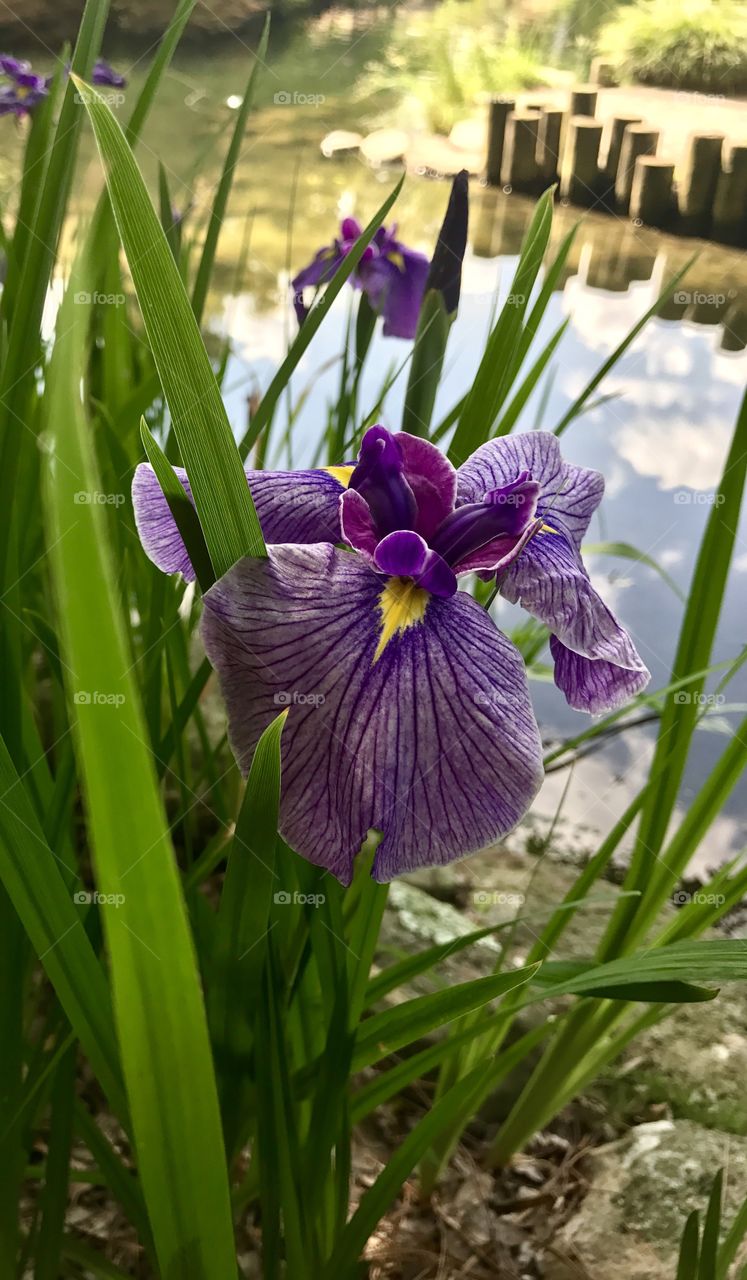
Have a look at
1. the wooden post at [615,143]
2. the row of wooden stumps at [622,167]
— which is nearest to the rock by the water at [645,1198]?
the row of wooden stumps at [622,167]

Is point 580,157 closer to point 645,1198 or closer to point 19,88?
point 19,88

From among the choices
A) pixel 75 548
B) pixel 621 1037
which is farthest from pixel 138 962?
pixel 621 1037

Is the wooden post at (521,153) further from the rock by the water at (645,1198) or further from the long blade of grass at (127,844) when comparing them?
the long blade of grass at (127,844)

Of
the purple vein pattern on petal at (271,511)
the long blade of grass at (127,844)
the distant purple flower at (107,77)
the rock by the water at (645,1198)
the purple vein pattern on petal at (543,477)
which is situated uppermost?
the distant purple flower at (107,77)

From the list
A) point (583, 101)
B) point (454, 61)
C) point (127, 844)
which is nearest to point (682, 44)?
point (583, 101)

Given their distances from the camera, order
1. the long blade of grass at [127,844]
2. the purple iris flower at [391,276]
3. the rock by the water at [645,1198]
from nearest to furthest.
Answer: the long blade of grass at [127,844] < the rock by the water at [645,1198] < the purple iris flower at [391,276]

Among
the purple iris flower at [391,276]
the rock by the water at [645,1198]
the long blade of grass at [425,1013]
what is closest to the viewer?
the long blade of grass at [425,1013]

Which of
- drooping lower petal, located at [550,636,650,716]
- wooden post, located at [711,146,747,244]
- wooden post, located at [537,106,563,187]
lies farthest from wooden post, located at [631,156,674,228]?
drooping lower petal, located at [550,636,650,716]

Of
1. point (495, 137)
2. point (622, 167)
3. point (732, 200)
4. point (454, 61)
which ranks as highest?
point (454, 61)
